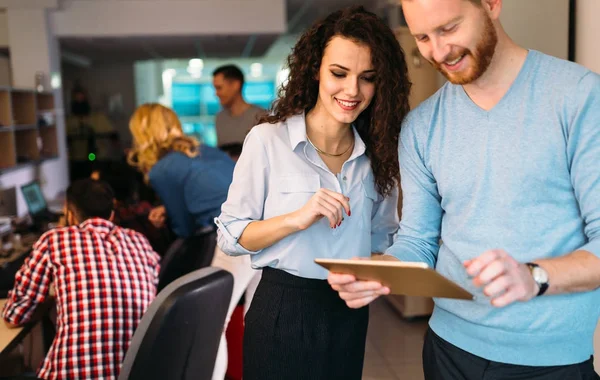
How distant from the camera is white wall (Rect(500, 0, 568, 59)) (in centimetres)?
255

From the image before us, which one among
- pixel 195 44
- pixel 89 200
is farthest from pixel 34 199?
pixel 195 44

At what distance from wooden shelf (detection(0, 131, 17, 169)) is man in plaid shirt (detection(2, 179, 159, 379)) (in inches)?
118

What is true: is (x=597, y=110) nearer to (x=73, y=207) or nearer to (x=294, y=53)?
(x=294, y=53)

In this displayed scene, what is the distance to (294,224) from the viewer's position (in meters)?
1.61

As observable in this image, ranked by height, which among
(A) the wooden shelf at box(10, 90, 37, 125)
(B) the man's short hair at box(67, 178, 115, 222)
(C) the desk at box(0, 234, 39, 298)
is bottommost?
(C) the desk at box(0, 234, 39, 298)

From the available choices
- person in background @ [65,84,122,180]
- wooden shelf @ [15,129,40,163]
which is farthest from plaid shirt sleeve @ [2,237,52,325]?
person in background @ [65,84,122,180]

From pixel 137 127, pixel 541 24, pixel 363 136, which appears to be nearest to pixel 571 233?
pixel 363 136

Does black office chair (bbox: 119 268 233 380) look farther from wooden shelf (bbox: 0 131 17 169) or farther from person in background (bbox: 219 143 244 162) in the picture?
wooden shelf (bbox: 0 131 17 169)

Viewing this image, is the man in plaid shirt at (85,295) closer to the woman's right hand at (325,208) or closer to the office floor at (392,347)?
the woman's right hand at (325,208)

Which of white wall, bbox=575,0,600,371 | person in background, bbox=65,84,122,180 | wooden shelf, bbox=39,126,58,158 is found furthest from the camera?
person in background, bbox=65,84,122,180

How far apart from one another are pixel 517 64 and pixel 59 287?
1.73 m

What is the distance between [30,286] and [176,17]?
5.87m

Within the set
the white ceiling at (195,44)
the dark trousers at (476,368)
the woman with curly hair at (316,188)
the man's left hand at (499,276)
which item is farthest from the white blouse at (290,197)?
the white ceiling at (195,44)

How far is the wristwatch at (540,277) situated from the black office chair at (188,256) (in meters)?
2.23
